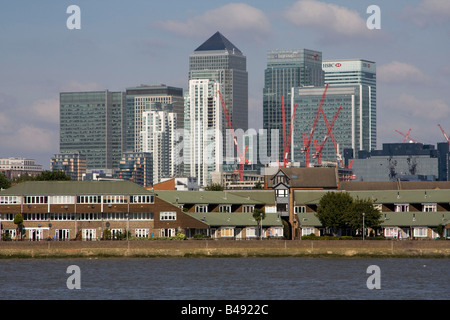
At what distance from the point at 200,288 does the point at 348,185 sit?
89.5 m

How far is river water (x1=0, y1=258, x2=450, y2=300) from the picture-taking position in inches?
3172

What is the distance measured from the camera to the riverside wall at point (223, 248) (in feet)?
390

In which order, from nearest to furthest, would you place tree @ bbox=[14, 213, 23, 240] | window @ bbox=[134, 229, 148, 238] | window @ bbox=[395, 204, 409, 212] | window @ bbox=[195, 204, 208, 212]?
tree @ bbox=[14, 213, 23, 240], window @ bbox=[134, 229, 148, 238], window @ bbox=[395, 204, 409, 212], window @ bbox=[195, 204, 208, 212]

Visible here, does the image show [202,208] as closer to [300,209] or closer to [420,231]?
[300,209]

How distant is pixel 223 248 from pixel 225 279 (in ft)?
92.5

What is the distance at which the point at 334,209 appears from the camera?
136m

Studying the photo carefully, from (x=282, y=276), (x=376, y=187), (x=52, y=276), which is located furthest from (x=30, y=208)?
(x=376, y=187)

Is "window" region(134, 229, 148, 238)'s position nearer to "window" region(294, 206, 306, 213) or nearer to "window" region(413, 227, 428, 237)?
"window" region(294, 206, 306, 213)

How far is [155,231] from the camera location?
13362cm

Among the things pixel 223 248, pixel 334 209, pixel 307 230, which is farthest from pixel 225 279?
pixel 307 230

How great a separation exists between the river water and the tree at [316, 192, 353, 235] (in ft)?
58.1

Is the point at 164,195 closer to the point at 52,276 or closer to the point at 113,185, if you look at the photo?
the point at 113,185

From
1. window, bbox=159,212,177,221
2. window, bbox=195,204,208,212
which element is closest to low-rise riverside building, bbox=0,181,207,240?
window, bbox=159,212,177,221

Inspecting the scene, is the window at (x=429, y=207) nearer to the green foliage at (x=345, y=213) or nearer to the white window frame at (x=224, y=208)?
the green foliage at (x=345, y=213)
